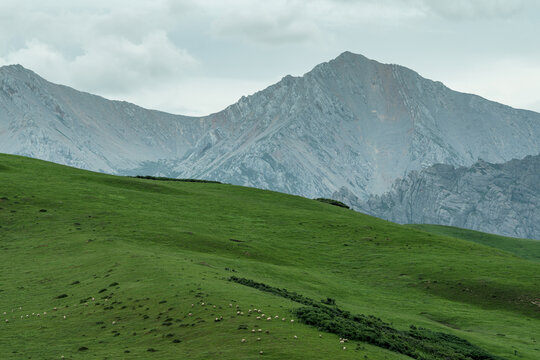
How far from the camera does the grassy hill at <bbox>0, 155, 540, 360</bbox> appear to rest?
1423 inches

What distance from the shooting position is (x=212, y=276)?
51.0 meters

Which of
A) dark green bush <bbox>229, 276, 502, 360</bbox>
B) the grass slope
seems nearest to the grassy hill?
dark green bush <bbox>229, 276, 502, 360</bbox>

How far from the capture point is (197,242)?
7281cm

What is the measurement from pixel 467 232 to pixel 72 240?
155549 mm

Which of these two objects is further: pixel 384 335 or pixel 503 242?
pixel 503 242

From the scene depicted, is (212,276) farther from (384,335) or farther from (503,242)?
(503,242)

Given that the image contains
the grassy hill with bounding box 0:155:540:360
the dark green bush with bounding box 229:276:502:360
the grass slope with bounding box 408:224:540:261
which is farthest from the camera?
the grass slope with bounding box 408:224:540:261

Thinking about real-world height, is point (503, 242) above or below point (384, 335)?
above

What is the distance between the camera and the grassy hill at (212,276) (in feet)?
119

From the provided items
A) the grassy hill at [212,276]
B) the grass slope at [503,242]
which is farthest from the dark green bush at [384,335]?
the grass slope at [503,242]

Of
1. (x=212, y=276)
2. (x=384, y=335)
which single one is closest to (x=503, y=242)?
(x=212, y=276)

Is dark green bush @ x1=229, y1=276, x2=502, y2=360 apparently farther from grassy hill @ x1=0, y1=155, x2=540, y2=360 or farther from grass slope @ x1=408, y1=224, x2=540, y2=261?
grass slope @ x1=408, y1=224, x2=540, y2=261

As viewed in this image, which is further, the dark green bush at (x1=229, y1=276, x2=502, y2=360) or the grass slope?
the grass slope

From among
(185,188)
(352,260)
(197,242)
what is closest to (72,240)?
(197,242)
